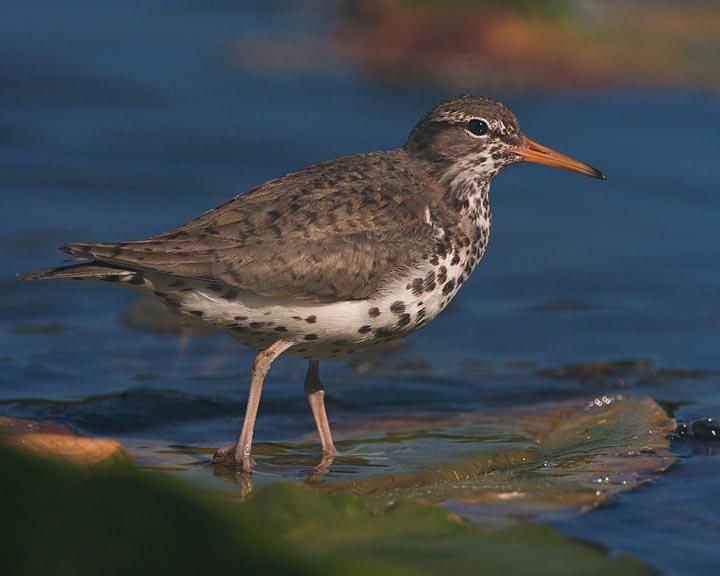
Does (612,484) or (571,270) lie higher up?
(571,270)

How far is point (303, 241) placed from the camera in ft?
26.9

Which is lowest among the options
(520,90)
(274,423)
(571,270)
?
(274,423)

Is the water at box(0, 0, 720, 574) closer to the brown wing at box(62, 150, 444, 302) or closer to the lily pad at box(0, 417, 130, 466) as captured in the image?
the brown wing at box(62, 150, 444, 302)

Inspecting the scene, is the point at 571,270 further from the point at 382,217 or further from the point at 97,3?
the point at 97,3

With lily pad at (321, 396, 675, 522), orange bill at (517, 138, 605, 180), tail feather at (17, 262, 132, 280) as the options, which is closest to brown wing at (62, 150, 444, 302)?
tail feather at (17, 262, 132, 280)

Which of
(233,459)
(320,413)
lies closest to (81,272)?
(233,459)

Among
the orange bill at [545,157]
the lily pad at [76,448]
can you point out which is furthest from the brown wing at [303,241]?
the lily pad at [76,448]

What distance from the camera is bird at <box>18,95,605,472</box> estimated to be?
8.03 meters

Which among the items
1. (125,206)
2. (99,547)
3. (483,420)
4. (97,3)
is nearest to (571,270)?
(483,420)

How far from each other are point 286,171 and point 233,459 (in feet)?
22.2

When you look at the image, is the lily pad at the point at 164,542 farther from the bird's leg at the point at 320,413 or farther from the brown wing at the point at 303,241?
the bird's leg at the point at 320,413

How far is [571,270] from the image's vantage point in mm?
13047

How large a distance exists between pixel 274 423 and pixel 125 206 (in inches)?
202

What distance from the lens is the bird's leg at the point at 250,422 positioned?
8.35 meters
